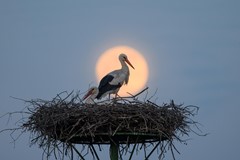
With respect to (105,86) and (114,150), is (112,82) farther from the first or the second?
(114,150)

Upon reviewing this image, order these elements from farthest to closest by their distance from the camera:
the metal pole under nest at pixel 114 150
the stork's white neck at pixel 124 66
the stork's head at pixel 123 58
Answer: the stork's head at pixel 123 58
the stork's white neck at pixel 124 66
the metal pole under nest at pixel 114 150

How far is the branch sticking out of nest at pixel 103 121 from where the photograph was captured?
8.37 metres

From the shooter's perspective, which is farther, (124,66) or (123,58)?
(123,58)

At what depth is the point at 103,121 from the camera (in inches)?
326

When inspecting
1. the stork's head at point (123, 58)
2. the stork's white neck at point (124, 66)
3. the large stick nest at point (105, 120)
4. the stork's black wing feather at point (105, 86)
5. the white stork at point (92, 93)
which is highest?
the stork's head at point (123, 58)

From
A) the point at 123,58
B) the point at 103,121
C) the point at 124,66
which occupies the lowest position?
the point at 103,121

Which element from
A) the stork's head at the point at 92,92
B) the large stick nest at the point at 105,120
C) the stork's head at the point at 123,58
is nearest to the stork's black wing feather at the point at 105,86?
the stork's head at the point at 92,92

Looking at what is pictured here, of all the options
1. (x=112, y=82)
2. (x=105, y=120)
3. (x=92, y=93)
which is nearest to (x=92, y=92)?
(x=92, y=93)

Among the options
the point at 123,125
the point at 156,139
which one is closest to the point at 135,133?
the point at 123,125

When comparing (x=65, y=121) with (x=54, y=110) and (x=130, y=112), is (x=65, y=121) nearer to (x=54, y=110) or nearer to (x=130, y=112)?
(x=54, y=110)

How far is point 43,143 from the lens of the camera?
879 cm

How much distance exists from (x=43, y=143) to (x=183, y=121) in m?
2.10

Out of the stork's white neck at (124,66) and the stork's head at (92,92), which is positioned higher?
the stork's white neck at (124,66)

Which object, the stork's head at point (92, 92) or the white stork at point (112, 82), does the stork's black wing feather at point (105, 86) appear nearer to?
the white stork at point (112, 82)
